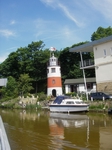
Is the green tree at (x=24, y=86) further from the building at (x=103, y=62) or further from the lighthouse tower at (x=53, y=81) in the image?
the building at (x=103, y=62)

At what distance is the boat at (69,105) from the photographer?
25570 mm

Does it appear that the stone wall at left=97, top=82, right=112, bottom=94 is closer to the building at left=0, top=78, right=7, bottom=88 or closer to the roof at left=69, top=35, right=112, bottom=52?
the roof at left=69, top=35, right=112, bottom=52

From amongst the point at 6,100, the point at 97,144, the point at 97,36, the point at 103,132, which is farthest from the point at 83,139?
the point at 97,36

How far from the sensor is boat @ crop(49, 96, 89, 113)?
83.9ft

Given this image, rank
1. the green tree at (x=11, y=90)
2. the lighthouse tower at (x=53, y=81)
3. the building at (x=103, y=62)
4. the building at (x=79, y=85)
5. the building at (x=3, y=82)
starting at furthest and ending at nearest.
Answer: the building at (x=3, y=82) < the green tree at (x=11, y=90) < the building at (x=79, y=85) < the lighthouse tower at (x=53, y=81) < the building at (x=103, y=62)

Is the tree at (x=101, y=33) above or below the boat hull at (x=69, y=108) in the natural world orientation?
above

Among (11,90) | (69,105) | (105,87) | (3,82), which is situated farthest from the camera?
(3,82)

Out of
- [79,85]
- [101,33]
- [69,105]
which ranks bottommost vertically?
[69,105]

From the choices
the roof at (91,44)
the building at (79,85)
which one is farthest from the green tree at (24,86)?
the roof at (91,44)

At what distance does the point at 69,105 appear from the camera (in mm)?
26453

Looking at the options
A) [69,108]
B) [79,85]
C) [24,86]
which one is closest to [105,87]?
[69,108]

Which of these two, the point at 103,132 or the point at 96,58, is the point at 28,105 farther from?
the point at 103,132

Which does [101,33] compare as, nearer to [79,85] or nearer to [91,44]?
[79,85]

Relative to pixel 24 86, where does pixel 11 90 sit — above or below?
below
